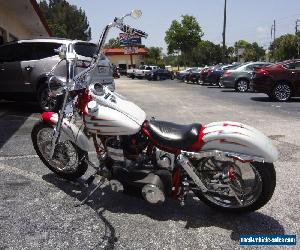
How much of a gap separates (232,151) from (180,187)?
636 mm

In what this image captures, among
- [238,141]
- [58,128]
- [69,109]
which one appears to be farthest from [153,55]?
[238,141]

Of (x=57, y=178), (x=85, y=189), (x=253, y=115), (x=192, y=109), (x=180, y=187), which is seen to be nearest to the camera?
(x=180, y=187)

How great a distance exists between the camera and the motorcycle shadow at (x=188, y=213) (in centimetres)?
397

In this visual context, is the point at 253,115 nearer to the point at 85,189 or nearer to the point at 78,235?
the point at 85,189

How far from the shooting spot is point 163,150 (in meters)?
4.08

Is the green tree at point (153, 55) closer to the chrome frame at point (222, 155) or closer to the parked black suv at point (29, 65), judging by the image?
the parked black suv at point (29, 65)

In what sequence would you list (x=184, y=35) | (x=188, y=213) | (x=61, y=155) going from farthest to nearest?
1. (x=184, y=35)
2. (x=61, y=155)
3. (x=188, y=213)

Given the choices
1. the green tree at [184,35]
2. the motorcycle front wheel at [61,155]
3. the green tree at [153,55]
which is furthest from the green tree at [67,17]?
the motorcycle front wheel at [61,155]

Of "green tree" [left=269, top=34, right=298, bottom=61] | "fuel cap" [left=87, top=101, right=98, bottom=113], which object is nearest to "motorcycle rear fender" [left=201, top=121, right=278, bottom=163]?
"fuel cap" [left=87, top=101, right=98, bottom=113]

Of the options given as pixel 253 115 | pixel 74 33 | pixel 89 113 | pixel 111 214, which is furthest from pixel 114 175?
pixel 74 33

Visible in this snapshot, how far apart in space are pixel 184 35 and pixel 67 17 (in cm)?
2739

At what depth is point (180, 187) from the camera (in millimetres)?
4098

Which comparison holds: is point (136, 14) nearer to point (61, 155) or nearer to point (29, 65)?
point (61, 155)

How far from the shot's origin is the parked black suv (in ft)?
34.9
